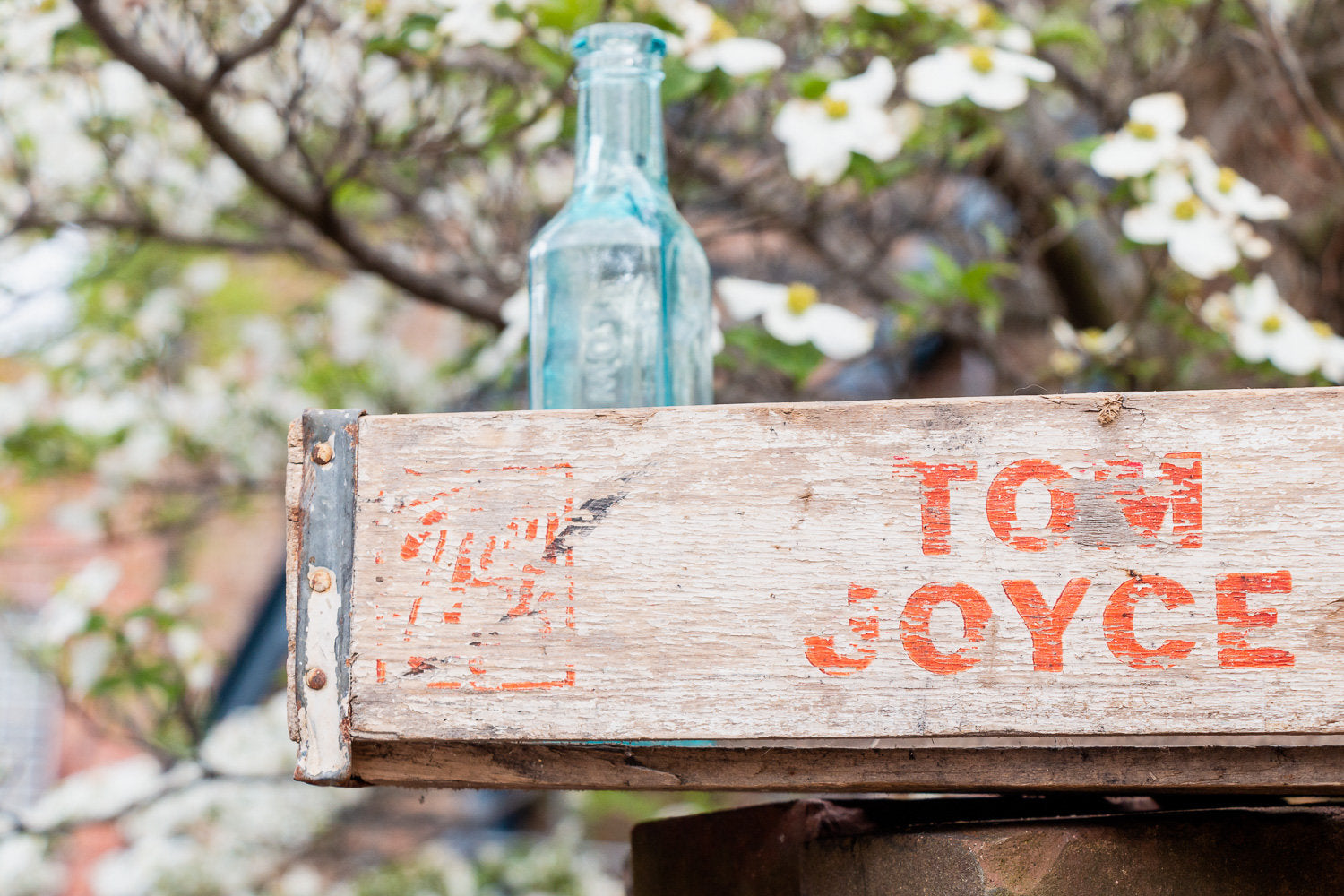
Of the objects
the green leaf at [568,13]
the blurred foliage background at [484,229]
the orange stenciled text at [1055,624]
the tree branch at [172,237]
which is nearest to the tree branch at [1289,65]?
the blurred foliage background at [484,229]

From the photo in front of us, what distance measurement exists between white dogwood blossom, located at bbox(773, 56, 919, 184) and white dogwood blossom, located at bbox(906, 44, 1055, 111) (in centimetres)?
4

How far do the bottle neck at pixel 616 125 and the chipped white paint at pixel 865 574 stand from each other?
0.95ft

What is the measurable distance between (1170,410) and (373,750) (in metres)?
0.47

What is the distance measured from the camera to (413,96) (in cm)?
149

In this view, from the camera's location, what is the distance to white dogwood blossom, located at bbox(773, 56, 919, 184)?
106 cm

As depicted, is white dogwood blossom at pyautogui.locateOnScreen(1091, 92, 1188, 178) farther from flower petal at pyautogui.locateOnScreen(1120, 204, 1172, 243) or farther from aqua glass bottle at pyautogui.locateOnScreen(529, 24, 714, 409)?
aqua glass bottle at pyautogui.locateOnScreen(529, 24, 714, 409)

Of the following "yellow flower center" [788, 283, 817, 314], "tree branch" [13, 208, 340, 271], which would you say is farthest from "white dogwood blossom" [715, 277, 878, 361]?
"tree branch" [13, 208, 340, 271]

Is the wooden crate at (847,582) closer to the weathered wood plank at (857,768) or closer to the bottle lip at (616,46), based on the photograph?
the weathered wood plank at (857,768)

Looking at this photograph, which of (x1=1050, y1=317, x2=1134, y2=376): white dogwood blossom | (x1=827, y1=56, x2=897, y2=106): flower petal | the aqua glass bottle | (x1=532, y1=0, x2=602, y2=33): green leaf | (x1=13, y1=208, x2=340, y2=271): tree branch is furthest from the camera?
(x1=13, y1=208, x2=340, y2=271): tree branch

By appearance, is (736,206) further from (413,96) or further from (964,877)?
(964,877)

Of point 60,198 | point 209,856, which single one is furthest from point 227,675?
point 60,198

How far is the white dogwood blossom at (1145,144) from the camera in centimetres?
110

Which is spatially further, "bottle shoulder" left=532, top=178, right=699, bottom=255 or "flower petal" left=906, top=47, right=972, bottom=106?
"flower petal" left=906, top=47, right=972, bottom=106

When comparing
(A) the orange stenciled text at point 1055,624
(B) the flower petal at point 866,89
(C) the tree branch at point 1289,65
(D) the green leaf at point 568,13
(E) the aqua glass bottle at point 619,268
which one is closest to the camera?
(A) the orange stenciled text at point 1055,624
